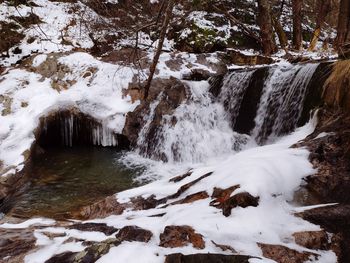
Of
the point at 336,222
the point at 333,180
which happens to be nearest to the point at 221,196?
the point at 336,222

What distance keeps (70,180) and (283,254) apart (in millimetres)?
5124

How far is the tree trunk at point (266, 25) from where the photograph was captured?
1060cm

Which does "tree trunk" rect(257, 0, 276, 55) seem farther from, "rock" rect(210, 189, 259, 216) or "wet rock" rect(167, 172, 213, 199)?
"rock" rect(210, 189, 259, 216)

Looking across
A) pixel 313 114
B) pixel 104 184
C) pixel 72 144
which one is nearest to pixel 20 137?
pixel 72 144

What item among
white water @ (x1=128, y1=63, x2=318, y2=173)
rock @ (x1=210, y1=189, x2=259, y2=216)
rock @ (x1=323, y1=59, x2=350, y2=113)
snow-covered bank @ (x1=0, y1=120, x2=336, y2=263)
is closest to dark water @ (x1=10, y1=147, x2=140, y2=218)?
white water @ (x1=128, y1=63, x2=318, y2=173)

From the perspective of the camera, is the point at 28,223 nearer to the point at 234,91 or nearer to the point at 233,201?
the point at 233,201

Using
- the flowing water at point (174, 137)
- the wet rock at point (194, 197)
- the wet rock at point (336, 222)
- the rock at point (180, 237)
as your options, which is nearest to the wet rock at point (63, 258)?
the rock at point (180, 237)

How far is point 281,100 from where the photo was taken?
24.2 feet

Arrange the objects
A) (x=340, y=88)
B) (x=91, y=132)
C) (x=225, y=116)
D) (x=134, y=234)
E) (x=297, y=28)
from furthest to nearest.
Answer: (x=297, y=28) < (x=91, y=132) < (x=225, y=116) < (x=340, y=88) < (x=134, y=234)

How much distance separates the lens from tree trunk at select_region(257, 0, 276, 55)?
10602 millimetres

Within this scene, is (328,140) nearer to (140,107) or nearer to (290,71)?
(290,71)

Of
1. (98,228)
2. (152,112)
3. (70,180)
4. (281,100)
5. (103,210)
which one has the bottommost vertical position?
(70,180)

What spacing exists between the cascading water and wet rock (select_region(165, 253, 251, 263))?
5014 mm

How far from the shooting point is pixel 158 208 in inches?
146
